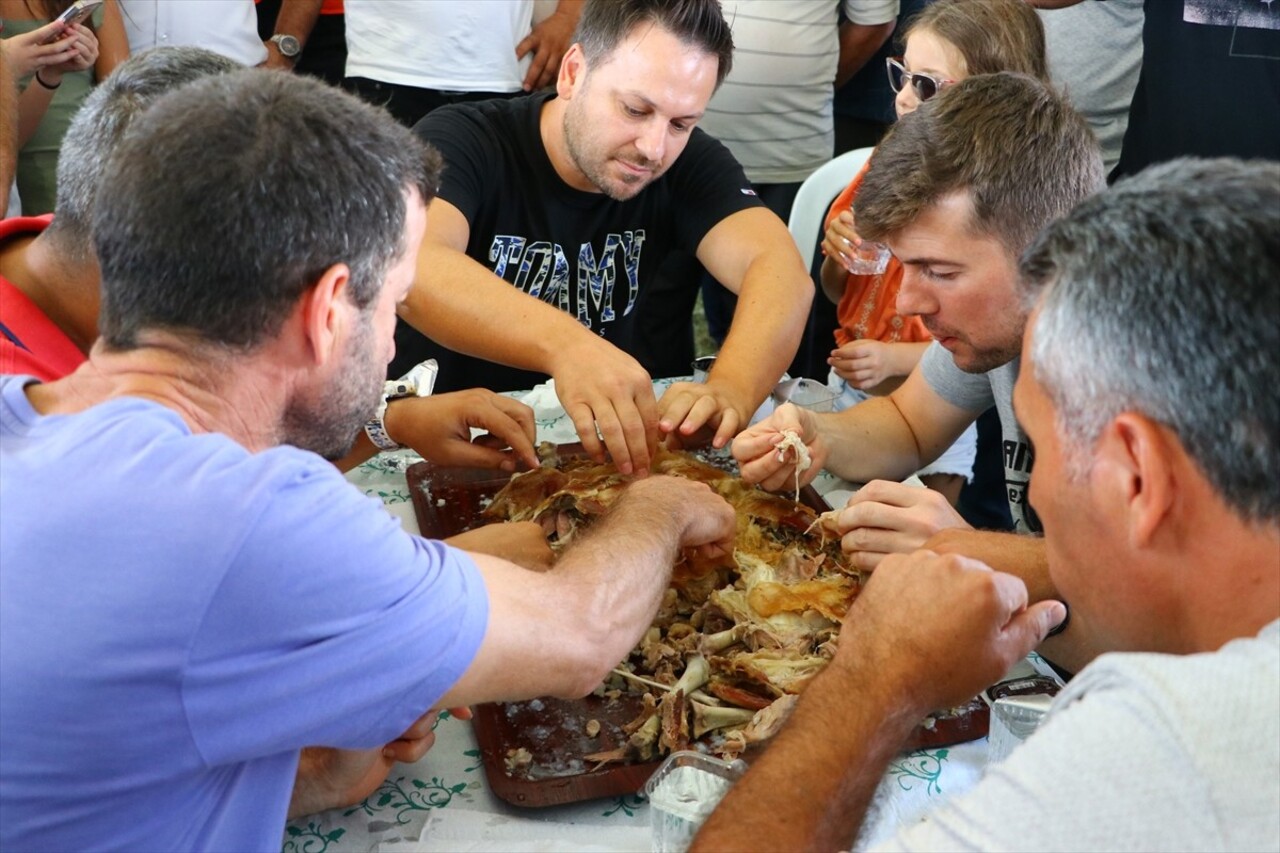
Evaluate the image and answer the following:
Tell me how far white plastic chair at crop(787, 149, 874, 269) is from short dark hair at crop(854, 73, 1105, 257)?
1696 mm

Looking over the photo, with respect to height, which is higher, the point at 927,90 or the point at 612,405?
the point at 927,90

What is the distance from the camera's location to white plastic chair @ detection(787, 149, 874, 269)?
424 cm

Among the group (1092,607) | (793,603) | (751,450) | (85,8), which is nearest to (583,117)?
(751,450)

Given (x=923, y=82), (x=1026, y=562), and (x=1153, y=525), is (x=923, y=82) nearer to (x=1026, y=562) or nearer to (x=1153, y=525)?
(x=1026, y=562)

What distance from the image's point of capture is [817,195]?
4293 mm

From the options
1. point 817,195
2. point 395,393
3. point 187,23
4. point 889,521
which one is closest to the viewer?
point 889,521

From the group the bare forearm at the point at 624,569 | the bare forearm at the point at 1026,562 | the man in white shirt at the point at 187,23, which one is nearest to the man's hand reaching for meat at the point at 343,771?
the bare forearm at the point at 624,569

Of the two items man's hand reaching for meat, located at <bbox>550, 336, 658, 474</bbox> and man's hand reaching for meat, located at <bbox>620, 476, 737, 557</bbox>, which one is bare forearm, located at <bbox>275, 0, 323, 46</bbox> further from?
man's hand reaching for meat, located at <bbox>620, 476, 737, 557</bbox>

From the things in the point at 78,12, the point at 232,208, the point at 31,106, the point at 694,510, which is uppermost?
the point at 232,208

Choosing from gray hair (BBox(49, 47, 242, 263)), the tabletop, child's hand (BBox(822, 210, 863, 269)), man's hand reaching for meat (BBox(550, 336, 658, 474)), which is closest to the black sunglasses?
child's hand (BBox(822, 210, 863, 269))

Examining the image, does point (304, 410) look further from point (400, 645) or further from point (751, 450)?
point (751, 450)

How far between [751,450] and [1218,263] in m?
1.47

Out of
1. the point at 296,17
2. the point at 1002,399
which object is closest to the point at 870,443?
the point at 1002,399

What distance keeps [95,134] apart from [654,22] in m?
1.56
